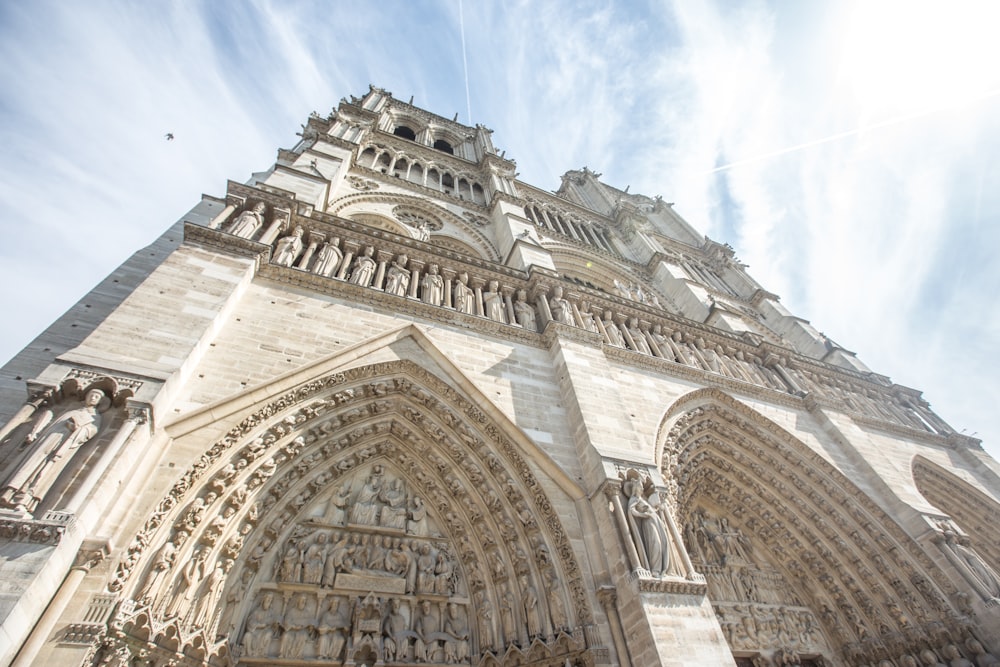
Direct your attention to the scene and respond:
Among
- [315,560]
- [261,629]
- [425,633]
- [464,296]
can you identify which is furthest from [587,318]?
[261,629]

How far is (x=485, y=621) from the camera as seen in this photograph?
4.39m

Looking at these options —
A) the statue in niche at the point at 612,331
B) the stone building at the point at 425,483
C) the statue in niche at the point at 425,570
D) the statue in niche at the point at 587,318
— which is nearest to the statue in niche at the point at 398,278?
the stone building at the point at 425,483

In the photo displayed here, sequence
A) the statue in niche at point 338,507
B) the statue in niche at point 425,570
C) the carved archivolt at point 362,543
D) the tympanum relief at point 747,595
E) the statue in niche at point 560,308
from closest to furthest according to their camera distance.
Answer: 1. the carved archivolt at point 362,543
2. the statue in niche at point 425,570
3. the statue in niche at point 338,507
4. the tympanum relief at point 747,595
5. the statue in niche at point 560,308

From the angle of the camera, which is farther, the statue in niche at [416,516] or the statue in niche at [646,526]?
the statue in niche at [416,516]

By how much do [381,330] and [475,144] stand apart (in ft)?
52.5

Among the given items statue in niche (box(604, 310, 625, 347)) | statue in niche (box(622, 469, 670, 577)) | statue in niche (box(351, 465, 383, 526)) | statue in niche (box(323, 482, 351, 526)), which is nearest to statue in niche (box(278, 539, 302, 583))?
statue in niche (box(323, 482, 351, 526))

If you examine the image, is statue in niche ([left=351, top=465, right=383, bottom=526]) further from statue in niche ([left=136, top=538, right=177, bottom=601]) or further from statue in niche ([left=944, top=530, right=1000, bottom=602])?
statue in niche ([left=944, top=530, right=1000, bottom=602])

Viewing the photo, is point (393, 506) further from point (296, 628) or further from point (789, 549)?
point (789, 549)

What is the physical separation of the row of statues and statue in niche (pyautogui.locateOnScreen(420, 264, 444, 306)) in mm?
3654

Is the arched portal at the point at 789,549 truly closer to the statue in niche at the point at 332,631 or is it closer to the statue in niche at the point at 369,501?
the statue in niche at the point at 369,501

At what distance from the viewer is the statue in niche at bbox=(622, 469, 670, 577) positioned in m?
4.20

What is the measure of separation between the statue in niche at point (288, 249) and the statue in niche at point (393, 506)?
10.2ft

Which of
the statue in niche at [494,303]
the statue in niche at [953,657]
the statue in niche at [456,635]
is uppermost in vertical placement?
the statue in niche at [494,303]

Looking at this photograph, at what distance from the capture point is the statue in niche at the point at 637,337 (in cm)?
812
